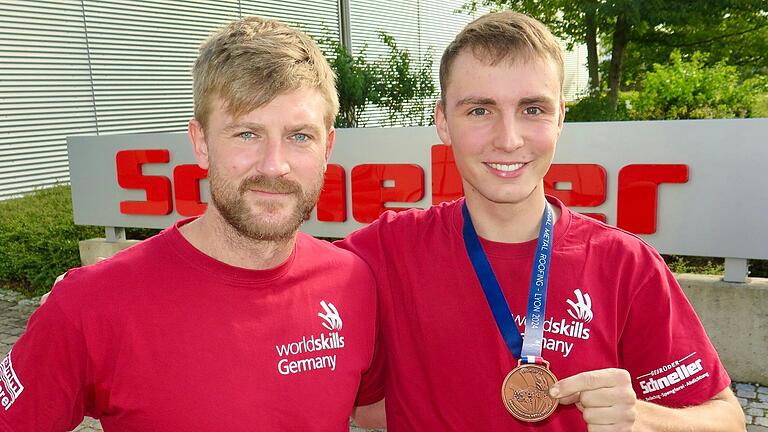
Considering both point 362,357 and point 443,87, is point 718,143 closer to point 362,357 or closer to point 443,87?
point 443,87

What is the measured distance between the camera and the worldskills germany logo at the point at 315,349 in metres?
2.16

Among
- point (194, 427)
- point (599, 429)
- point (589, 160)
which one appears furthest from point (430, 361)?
point (589, 160)

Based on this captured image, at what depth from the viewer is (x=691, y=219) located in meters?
5.89

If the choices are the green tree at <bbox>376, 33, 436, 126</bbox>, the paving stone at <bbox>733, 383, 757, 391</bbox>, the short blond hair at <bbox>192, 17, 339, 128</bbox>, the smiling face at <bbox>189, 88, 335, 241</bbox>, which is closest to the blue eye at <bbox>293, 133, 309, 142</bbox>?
the smiling face at <bbox>189, 88, 335, 241</bbox>

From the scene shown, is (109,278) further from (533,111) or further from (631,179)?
(631,179)

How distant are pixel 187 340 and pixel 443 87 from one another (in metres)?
1.28

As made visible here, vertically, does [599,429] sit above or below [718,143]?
below

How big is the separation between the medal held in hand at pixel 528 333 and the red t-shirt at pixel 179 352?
20.5 inches

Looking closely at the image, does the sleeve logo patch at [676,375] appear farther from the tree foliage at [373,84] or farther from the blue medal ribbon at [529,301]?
the tree foliage at [373,84]

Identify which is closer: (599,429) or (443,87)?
(599,429)

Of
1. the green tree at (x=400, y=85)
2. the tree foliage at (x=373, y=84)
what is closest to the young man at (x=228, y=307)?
the tree foliage at (x=373, y=84)

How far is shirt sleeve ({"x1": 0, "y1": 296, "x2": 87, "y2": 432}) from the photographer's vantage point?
1960 mm

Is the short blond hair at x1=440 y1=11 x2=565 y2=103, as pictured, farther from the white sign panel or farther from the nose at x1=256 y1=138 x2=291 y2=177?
the white sign panel

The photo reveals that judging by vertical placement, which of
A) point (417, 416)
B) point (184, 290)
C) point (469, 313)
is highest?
point (184, 290)
